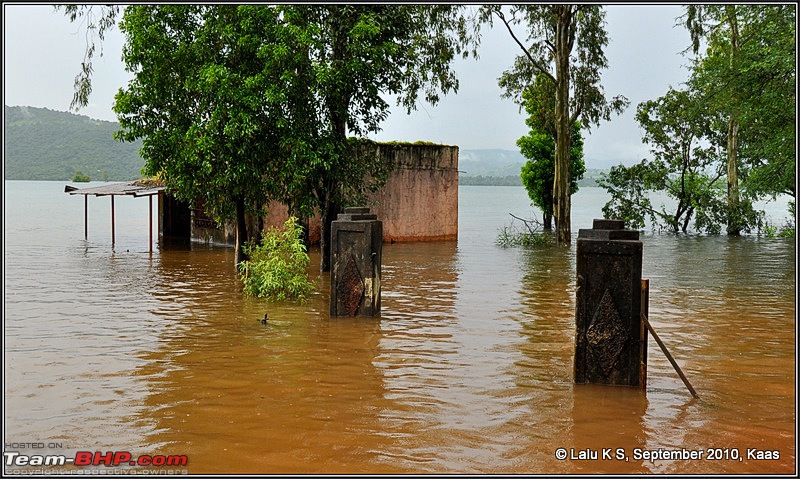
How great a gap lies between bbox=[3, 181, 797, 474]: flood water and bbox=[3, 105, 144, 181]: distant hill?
60924mm

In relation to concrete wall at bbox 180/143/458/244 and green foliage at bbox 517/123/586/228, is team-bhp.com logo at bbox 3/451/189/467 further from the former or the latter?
green foliage at bbox 517/123/586/228

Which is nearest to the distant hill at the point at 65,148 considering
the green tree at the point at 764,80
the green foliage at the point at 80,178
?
the green foliage at the point at 80,178

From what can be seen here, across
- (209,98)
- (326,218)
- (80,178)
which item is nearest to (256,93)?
(209,98)

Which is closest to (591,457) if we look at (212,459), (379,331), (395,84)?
(212,459)

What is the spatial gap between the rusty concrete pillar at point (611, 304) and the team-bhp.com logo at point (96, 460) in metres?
3.79

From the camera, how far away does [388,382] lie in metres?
8.01

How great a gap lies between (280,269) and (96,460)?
767 cm

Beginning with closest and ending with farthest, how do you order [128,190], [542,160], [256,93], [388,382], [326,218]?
[388,382]
[256,93]
[326,218]
[128,190]
[542,160]

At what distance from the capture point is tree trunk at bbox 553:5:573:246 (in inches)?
1043

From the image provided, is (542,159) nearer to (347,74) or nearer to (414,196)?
(414,196)

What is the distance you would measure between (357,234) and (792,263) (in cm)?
1477

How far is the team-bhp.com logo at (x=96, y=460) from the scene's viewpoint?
5660mm

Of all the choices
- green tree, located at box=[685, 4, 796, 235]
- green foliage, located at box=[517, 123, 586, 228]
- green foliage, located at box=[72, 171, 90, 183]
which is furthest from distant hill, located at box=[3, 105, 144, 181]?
green tree, located at box=[685, 4, 796, 235]

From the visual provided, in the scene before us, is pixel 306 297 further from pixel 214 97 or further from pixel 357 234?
pixel 214 97
